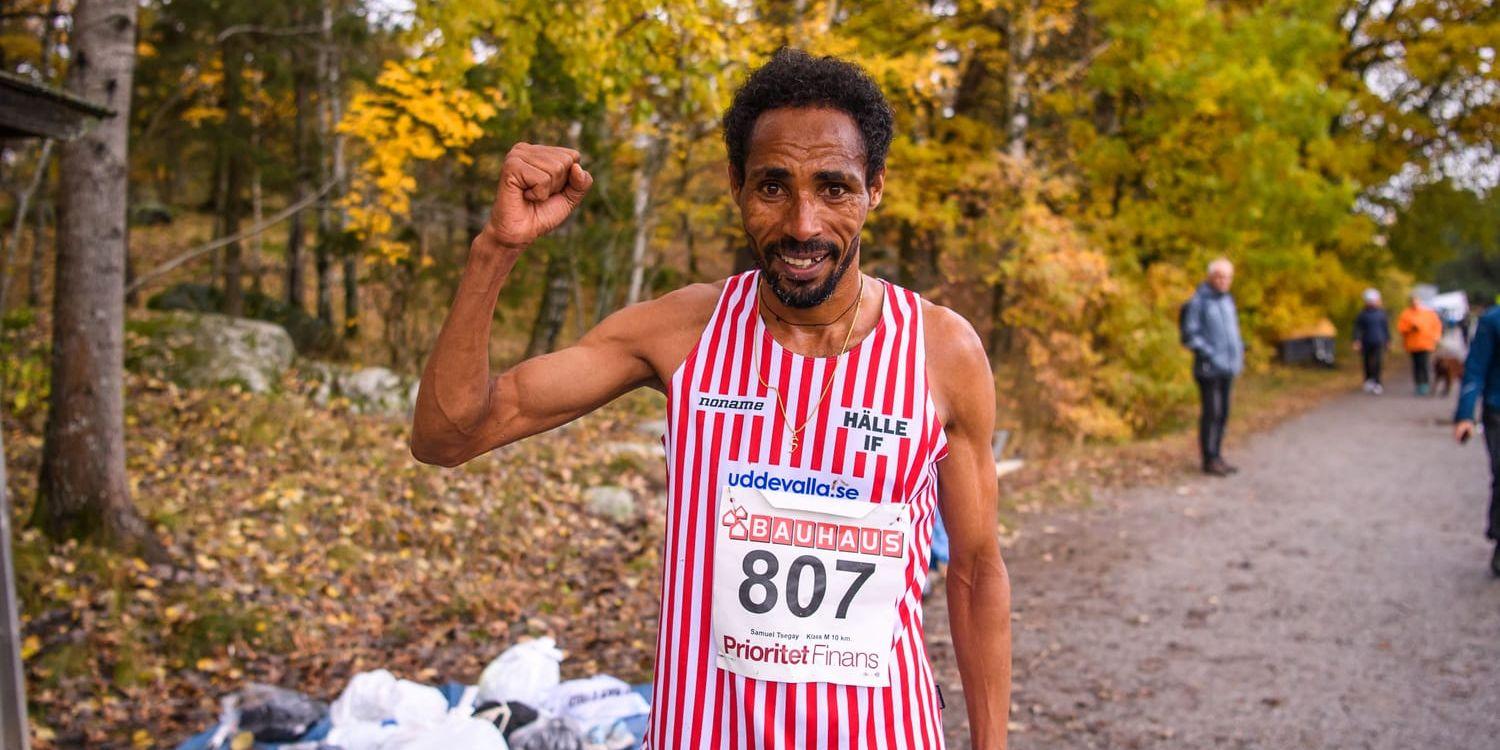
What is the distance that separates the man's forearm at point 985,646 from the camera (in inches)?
87.4

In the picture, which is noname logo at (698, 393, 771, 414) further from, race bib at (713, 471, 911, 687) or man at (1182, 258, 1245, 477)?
man at (1182, 258, 1245, 477)

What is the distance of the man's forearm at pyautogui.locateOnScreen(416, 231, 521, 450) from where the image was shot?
1.91 m

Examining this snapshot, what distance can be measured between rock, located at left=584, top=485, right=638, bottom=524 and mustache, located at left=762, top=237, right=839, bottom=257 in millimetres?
6914

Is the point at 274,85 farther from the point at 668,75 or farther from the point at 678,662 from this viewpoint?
the point at 678,662

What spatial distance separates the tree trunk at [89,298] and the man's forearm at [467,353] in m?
5.38

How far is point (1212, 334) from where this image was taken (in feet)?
34.0

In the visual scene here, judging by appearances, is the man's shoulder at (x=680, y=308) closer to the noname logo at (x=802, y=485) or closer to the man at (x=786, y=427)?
the man at (x=786, y=427)

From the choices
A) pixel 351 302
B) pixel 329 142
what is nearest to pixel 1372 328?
pixel 351 302

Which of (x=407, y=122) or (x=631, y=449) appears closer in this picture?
(x=407, y=122)

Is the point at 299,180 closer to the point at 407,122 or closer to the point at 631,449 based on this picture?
the point at 631,449

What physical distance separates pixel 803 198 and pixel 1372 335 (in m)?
20.9

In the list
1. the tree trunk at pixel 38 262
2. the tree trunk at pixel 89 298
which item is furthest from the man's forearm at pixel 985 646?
the tree trunk at pixel 38 262

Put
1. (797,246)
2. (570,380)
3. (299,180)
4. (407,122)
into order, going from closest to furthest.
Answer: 1. (797,246)
2. (570,380)
3. (407,122)
4. (299,180)

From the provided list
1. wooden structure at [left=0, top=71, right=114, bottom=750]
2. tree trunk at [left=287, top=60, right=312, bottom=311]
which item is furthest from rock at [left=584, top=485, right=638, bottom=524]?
tree trunk at [left=287, top=60, right=312, bottom=311]
